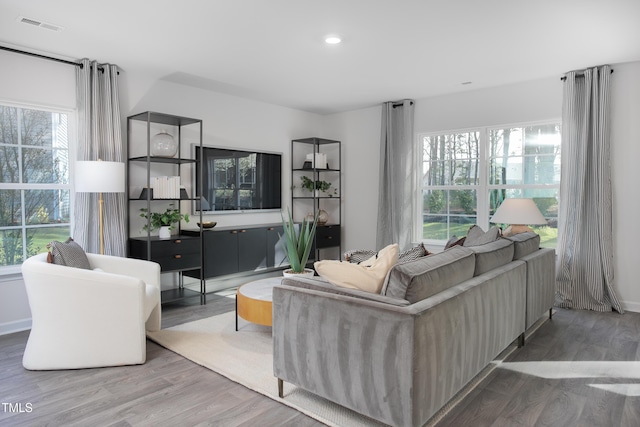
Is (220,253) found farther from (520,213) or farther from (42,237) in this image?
(520,213)

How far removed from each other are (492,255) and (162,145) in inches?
130

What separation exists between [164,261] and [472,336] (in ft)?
9.99

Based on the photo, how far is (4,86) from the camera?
365 cm

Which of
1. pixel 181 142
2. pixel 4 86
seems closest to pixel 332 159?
pixel 181 142

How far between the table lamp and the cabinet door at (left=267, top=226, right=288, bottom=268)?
2.57 meters

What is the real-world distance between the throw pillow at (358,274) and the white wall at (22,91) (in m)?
3.00

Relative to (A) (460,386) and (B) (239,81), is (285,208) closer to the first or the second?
(B) (239,81)

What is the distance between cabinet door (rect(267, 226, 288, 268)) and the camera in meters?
5.41

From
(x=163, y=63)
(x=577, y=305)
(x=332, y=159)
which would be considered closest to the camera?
(x=163, y=63)

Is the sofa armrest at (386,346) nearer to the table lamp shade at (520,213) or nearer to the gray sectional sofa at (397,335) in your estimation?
the gray sectional sofa at (397,335)

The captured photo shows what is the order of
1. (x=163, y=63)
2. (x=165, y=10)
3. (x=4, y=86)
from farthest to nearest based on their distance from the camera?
(x=163, y=63)
(x=4, y=86)
(x=165, y=10)

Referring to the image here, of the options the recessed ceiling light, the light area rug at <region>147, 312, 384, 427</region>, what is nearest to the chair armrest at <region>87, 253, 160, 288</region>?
the light area rug at <region>147, 312, 384, 427</region>

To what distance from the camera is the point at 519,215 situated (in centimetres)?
423

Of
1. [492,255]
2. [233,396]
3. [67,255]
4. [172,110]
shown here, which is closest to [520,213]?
[492,255]
